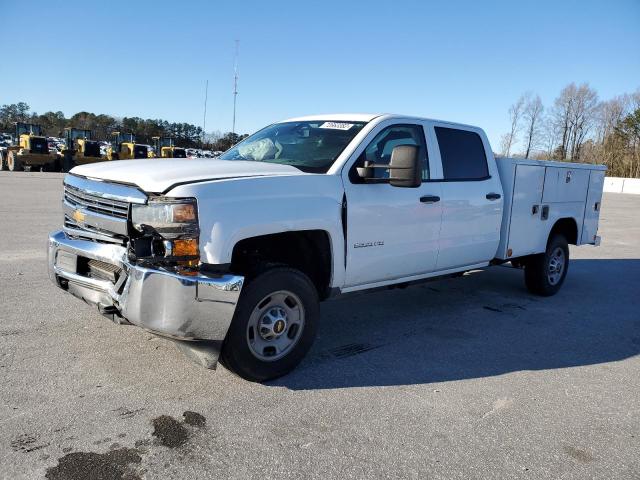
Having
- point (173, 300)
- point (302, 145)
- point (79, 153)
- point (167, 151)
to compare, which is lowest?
point (173, 300)

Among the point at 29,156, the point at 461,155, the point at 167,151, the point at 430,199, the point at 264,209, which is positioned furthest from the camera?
the point at 167,151

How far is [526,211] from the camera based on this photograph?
630 centimetres

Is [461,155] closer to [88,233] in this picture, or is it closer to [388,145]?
[388,145]

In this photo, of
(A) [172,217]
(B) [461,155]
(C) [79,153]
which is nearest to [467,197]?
(B) [461,155]

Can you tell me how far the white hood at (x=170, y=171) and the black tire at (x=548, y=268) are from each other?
13.7 feet

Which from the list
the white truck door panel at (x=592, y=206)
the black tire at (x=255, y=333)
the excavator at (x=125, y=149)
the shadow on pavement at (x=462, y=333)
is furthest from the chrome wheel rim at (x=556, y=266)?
the excavator at (x=125, y=149)

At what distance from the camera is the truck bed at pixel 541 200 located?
19.9ft

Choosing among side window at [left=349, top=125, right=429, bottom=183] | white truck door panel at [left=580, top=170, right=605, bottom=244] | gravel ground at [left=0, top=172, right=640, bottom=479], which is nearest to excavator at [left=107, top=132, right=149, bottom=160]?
gravel ground at [left=0, top=172, right=640, bottom=479]

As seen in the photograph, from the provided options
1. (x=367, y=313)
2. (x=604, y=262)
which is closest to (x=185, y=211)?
(x=367, y=313)

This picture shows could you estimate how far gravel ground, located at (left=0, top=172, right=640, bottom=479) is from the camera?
2900 mm

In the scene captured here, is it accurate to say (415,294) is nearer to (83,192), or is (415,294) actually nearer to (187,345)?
(187,345)

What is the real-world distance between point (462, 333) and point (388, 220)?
155cm

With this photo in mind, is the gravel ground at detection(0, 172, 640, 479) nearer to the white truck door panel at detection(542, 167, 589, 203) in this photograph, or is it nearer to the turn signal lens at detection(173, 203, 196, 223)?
the turn signal lens at detection(173, 203, 196, 223)

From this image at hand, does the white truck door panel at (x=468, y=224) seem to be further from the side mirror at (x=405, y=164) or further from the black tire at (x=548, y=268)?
the black tire at (x=548, y=268)
